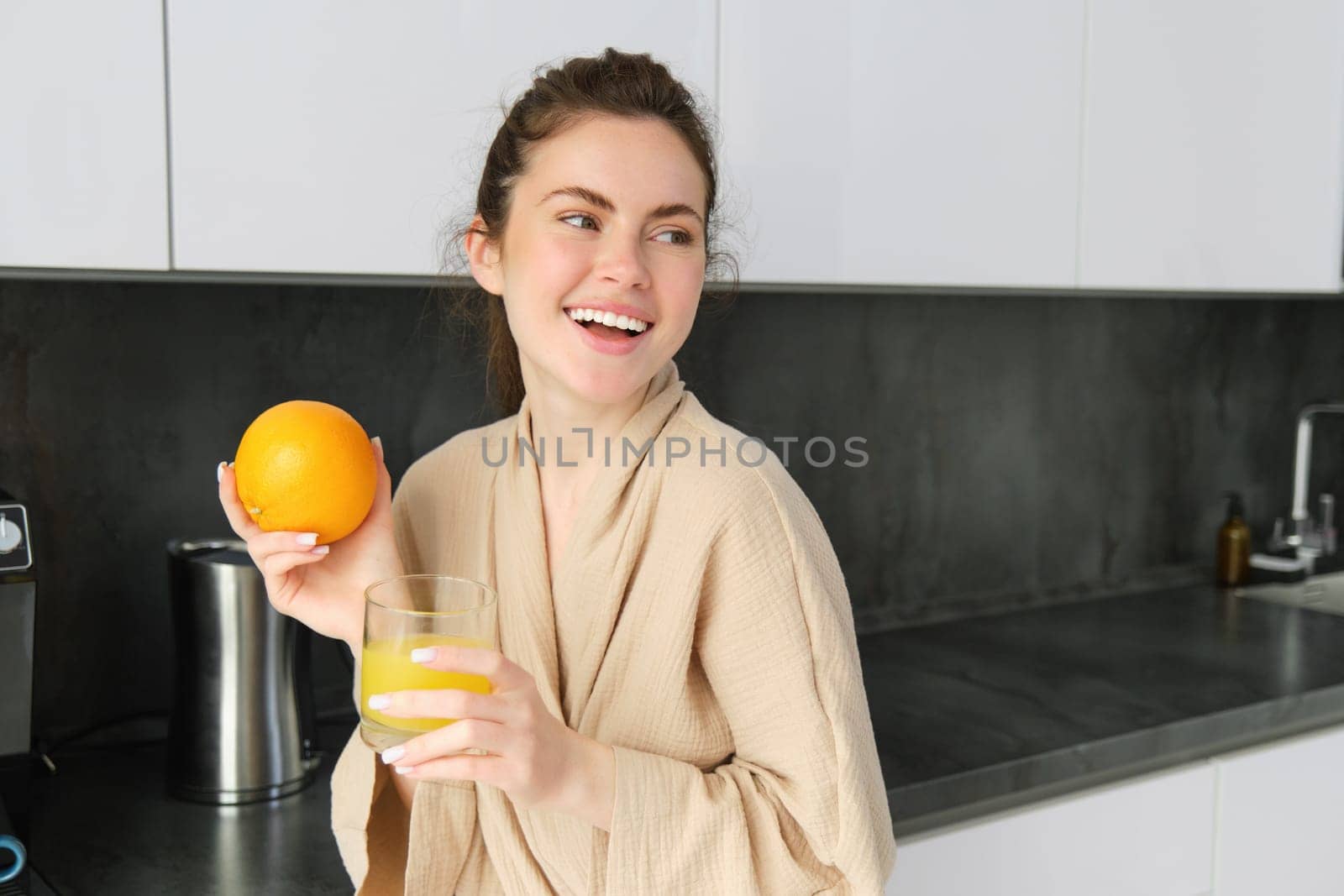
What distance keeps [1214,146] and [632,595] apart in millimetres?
1272

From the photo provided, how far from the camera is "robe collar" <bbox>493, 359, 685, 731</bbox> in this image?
1.13 meters

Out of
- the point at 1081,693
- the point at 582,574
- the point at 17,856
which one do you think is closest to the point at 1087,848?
the point at 1081,693

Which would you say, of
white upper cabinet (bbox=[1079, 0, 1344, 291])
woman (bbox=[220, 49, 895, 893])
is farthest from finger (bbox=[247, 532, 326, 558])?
white upper cabinet (bbox=[1079, 0, 1344, 291])

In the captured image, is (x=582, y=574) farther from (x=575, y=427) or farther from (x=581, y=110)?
(x=581, y=110)

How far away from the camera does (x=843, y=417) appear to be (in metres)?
2.14

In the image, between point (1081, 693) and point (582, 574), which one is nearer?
point (582, 574)

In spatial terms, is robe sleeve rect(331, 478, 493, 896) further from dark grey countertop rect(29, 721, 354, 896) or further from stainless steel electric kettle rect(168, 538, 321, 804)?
stainless steel electric kettle rect(168, 538, 321, 804)

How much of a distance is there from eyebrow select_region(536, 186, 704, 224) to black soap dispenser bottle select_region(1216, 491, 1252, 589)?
1.83 meters

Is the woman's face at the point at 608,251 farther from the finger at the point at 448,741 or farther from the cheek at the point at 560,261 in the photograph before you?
the finger at the point at 448,741

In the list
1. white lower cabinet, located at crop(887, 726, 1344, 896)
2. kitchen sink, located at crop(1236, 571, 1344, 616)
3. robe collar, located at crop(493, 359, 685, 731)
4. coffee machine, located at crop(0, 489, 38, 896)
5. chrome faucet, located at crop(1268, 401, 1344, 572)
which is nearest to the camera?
robe collar, located at crop(493, 359, 685, 731)

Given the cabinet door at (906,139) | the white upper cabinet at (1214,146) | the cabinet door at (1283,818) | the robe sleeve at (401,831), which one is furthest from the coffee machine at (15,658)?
the cabinet door at (1283,818)

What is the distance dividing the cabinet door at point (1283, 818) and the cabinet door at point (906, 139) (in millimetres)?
737

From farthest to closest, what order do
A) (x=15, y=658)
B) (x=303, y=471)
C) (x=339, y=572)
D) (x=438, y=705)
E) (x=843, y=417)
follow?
(x=843, y=417)
(x=15, y=658)
(x=339, y=572)
(x=303, y=471)
(x=438, y=705)

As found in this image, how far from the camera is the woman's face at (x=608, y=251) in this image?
1.07 metres
